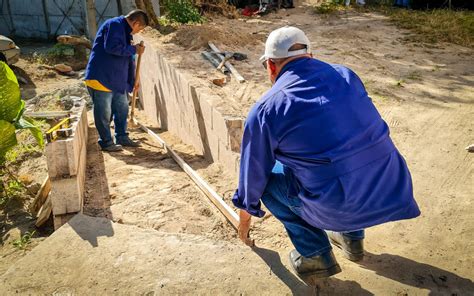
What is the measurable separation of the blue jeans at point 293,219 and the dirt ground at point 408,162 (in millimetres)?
281

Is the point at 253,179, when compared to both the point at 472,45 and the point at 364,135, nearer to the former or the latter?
the point at 364,135

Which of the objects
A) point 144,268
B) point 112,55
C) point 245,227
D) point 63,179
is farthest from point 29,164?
point 245,227

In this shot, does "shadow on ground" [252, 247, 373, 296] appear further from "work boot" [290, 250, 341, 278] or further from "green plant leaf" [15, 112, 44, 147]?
"green plant leaf" [15, 112, 44, 147]

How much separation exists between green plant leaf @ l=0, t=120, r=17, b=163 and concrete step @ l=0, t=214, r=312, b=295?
1.66 m

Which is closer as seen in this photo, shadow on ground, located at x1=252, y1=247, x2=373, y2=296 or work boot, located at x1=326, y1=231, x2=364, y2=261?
shadow on ground, located at x1=252, y1=247, x2=373, y2=296

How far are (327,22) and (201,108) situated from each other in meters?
7.38

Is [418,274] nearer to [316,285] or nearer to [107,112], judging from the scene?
[316,285]

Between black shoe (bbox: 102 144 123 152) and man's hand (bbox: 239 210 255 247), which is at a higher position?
man's hand (bbox: 239 210 255 247)

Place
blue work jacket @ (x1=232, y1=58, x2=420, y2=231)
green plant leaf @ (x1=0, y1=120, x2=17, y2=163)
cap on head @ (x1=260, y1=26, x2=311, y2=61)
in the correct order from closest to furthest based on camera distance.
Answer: blue work jacket @ (x1=232, y1=58, x2=420, y2=231) < cap on head @ (x1=260, y1=26, x2=311, y2=61) < green plant leaf @ (x1=0, y1=120, x2=17, y2=163)

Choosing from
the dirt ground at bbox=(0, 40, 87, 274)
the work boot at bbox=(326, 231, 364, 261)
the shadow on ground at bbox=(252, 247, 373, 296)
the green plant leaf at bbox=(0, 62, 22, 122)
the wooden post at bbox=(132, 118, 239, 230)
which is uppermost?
the green plant leaf at bbox=(0, 62, 22, 122)

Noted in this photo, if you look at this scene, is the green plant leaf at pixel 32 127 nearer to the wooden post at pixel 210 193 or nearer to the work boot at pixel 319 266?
the wooden post at pixel 210 193

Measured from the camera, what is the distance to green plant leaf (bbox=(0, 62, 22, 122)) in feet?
14.0

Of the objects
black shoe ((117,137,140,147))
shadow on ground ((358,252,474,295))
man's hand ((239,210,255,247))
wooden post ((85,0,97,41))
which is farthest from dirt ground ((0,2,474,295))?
wooden post ((85,0,97,41))

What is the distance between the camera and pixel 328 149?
6.77ft
